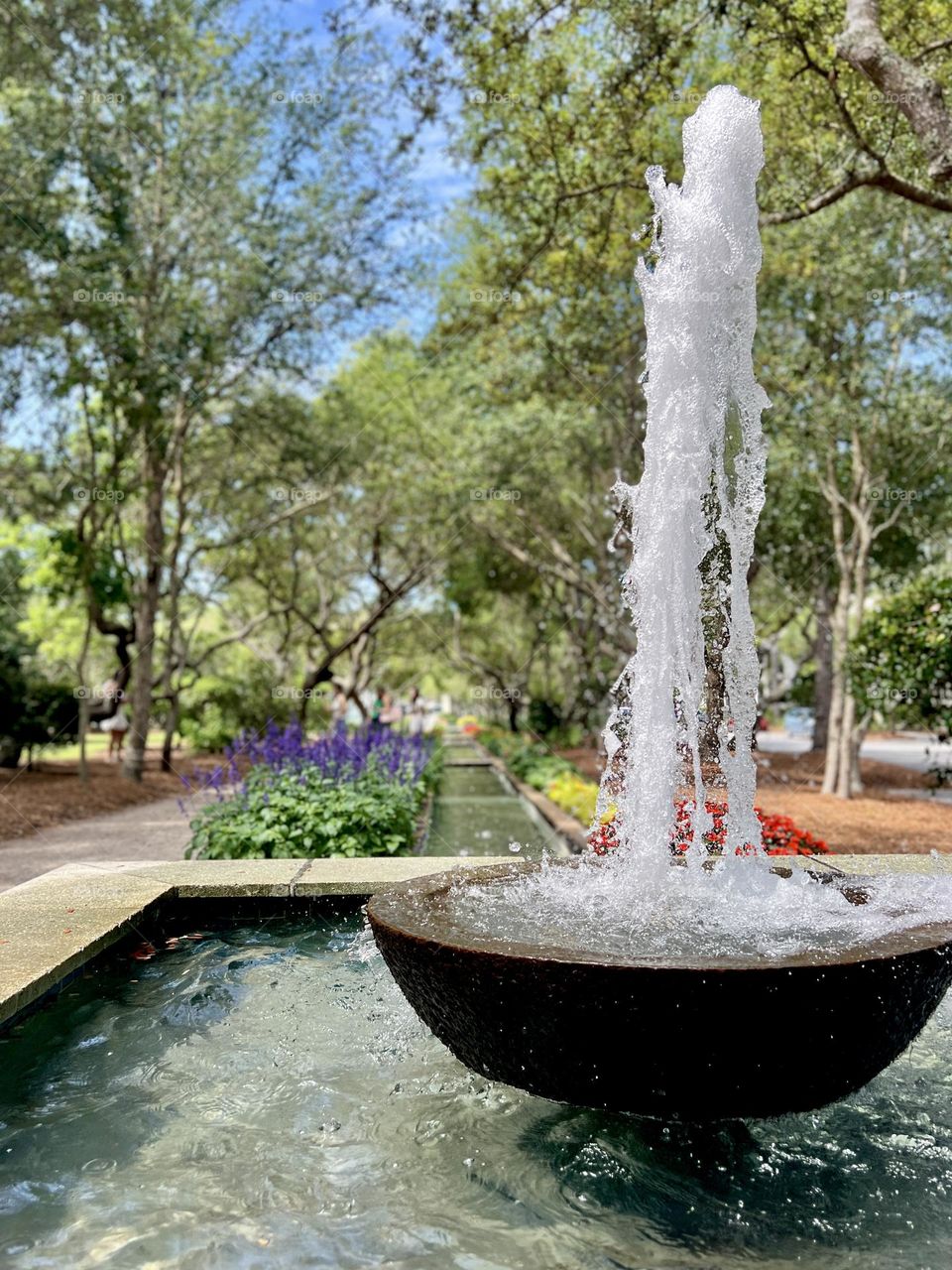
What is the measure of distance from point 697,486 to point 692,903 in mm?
1939

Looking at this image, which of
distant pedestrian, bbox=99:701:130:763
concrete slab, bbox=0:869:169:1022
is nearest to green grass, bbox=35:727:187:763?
distant pedestrian, bbox=99:701:130:763

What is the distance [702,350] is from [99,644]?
105 feet

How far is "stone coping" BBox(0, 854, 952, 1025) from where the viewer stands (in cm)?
413

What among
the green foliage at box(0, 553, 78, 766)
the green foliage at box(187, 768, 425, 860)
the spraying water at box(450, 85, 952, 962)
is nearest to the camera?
the spraying water at box(450, 85, 952, 962)

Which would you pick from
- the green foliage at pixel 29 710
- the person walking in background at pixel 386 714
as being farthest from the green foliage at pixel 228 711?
the green foliage at pixel 29 710

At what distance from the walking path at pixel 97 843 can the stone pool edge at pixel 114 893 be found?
2.23 m

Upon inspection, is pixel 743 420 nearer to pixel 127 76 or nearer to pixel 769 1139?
pixel 769 1139

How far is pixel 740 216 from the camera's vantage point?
507 centimetres

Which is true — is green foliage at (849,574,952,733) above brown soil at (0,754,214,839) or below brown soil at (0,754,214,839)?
above

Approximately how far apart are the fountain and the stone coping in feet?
3.16

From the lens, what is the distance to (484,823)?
1355 cm

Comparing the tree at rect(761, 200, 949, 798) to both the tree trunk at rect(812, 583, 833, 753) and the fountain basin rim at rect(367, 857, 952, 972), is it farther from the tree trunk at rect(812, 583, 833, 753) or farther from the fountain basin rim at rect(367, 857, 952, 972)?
the fountain basin rim at rect(367, 857, 952, 972)

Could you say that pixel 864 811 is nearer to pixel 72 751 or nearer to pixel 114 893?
pixel 114 893

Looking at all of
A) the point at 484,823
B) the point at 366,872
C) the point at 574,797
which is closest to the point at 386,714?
the point at 484,823
